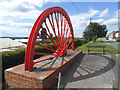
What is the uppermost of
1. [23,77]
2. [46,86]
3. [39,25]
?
[39,25]

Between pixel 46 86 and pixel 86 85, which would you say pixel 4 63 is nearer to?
pixel 46 86

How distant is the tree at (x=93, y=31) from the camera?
98.3ft

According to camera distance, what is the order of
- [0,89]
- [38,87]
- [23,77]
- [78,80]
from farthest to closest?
1. [78,80]
2. [0,89]
3. [23,77]
4. [38,87]

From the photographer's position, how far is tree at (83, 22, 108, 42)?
2997 cm

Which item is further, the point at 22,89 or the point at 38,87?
the point at 22,89

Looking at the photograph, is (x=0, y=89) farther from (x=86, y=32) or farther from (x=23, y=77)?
(x=86, y=32)

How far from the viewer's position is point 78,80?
12.7 ft

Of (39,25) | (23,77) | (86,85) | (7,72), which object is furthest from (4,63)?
(86,85)

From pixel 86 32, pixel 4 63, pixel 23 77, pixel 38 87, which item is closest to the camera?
pixel 38 87

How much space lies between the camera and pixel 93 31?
98.9 ft

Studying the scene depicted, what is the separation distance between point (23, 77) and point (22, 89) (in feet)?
1.52

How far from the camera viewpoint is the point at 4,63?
4.54m

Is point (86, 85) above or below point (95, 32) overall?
below

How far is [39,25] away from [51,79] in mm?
2273
